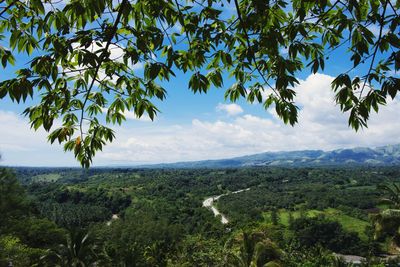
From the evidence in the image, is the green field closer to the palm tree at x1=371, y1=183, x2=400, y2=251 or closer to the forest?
the forest

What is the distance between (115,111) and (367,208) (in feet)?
387

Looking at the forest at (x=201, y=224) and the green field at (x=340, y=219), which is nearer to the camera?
the forest at (x=201, y=224)

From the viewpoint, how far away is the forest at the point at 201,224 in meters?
27.6

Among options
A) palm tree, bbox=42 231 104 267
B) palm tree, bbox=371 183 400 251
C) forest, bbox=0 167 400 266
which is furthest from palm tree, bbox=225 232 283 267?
palm tree, bbox=42 231 104 267

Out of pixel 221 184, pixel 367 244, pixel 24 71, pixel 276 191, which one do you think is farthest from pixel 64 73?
pixel 221 184

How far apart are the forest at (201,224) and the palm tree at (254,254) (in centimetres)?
6

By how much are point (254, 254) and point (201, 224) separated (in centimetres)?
6455

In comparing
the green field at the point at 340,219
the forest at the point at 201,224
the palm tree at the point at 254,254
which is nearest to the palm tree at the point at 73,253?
the forest at the point at 201,224

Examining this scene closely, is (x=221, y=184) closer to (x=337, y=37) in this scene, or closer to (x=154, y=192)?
(x=154, y=192)

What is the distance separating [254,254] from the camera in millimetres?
23266

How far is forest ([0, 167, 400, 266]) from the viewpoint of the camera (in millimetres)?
27573

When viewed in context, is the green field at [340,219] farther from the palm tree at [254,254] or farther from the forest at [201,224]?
the palm tree at [254,254]

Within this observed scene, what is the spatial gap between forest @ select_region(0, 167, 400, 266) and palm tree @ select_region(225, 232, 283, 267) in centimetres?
6

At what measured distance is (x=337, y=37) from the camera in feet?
11.1
